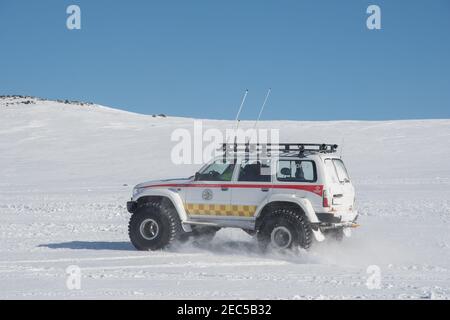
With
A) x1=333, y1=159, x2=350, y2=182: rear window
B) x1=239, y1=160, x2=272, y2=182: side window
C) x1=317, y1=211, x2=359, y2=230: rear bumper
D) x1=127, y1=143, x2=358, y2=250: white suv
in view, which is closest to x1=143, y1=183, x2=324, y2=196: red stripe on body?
x1=127, y1=143, x2=358, y2=250: white suv

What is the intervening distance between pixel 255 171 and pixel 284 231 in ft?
4.05

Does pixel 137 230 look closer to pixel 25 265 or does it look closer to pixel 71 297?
pixel 25 265

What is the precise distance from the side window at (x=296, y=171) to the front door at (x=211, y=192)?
2.78 feet

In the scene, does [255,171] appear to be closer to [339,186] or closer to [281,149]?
[281,149]

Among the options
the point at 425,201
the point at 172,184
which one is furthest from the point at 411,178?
the point at 172,184

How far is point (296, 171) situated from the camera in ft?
36.8

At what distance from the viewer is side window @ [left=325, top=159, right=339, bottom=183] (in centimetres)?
1103

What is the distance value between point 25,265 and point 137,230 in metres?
2.29

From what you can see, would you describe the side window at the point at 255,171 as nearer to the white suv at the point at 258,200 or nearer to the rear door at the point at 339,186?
the white suv at the point at 258,200

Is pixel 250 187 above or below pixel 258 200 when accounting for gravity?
above

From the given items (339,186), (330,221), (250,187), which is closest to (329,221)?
(330,221)

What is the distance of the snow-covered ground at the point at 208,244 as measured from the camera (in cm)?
815

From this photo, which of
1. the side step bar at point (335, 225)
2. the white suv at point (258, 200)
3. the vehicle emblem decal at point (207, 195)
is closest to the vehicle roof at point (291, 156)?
the white suv at point (258, 200)

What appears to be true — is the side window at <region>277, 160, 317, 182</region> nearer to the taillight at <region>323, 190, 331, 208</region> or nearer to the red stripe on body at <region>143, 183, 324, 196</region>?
the red stripe on body at <region>143, 183, 324, 196</region>
